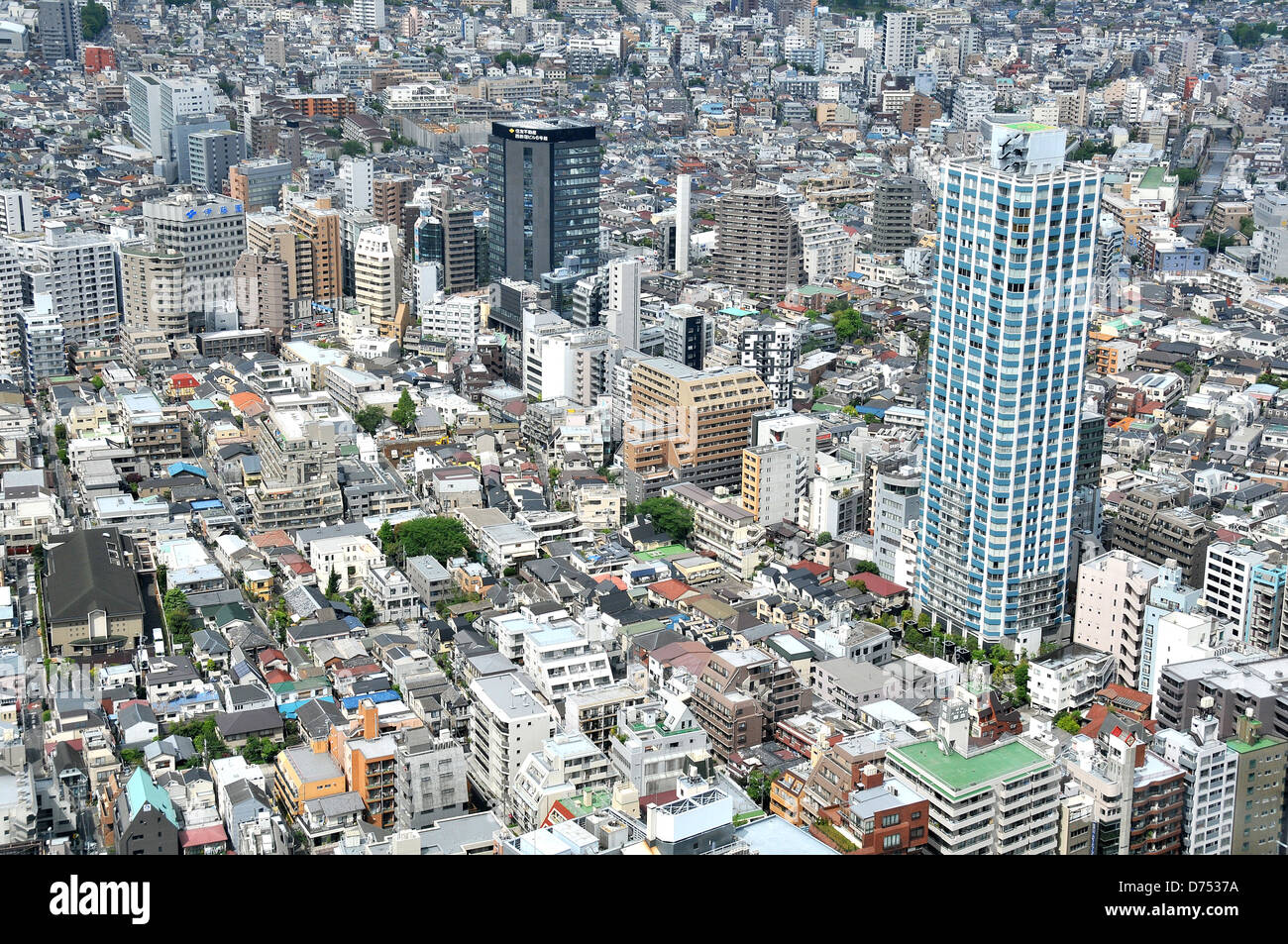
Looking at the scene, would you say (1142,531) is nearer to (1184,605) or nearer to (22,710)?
(1184,605)

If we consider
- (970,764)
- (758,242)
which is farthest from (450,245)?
(970,764)

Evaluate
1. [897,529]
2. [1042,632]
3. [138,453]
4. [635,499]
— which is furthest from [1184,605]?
[138,453]

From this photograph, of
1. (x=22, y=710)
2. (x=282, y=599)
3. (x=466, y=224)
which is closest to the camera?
(x=22, y=710)

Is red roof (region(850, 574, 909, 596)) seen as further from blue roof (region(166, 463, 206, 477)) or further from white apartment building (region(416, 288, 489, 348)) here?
white apartment building (region(416, 288, 489, 348))

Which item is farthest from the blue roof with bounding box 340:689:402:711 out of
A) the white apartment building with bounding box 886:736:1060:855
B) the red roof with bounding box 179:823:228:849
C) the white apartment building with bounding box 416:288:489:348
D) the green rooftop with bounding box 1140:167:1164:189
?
the green rooftop with bounding box 1140:167:1164:189
